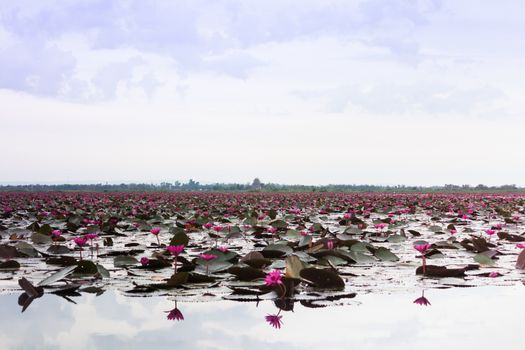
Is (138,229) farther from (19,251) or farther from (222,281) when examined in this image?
(222,281)

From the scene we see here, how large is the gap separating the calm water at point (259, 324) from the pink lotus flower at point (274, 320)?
25mm

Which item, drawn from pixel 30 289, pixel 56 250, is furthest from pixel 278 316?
pixel 56 250

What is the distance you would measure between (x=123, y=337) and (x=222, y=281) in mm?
1417

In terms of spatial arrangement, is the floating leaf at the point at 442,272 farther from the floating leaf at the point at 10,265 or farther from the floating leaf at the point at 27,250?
the floating leaf at the point at 27,250

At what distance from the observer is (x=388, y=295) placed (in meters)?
3.71

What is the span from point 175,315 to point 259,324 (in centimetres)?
53

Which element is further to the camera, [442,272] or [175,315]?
[442,272]

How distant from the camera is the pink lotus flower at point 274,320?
2.94 meters

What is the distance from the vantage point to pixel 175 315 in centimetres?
317

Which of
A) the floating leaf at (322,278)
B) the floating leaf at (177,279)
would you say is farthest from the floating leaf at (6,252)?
the floating leaf at (322,278)

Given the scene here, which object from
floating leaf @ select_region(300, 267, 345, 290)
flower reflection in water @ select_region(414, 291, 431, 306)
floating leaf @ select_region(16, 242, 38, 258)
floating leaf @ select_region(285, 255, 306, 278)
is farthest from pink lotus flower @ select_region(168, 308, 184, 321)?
floating leaf @ select_region(16, 242, 38, 258)

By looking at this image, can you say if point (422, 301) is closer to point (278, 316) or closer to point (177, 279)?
point (278, 316)

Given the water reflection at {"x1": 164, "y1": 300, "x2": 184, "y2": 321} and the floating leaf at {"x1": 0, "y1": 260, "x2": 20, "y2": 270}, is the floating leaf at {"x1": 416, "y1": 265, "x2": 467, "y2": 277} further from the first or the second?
the floating leaf at {"x1": 0, "y1": 260, "x2": 20, "y2": 270}

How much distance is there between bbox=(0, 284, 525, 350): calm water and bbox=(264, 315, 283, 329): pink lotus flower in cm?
3
